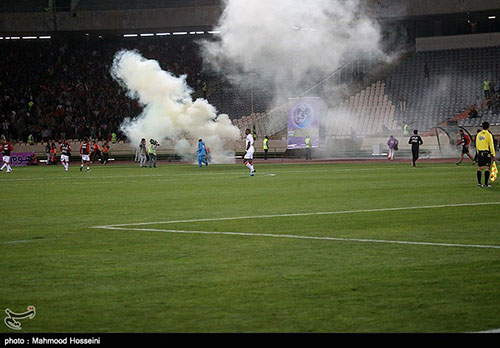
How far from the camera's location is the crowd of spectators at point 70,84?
214ft

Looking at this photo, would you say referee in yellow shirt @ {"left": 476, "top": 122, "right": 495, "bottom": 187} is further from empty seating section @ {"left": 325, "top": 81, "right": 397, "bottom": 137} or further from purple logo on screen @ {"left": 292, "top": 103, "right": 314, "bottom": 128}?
empty seating section @ {"left": 325, "top": 81, "right": 397, "bottom": 137}

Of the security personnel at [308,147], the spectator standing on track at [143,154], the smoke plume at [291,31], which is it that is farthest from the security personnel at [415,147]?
the spectator standing on track at [143,154]

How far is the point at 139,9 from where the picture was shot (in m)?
66.9

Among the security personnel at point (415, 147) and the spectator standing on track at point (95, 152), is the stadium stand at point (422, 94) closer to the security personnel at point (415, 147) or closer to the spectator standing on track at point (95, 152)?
the security personnel at point (415, 147)

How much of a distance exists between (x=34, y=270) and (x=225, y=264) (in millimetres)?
2323

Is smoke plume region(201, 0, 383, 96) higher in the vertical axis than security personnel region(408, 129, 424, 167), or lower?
higher

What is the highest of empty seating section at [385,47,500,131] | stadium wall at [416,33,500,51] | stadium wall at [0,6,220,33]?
stadium wall at [0,6,220,33]

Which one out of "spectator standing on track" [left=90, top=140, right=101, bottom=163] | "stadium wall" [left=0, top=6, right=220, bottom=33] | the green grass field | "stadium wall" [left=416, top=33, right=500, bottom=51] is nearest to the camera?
the green grass field

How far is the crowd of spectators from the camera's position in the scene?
65312mm

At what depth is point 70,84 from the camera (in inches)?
2712

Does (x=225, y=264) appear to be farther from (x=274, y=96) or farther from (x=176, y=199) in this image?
(x=274, y=96)

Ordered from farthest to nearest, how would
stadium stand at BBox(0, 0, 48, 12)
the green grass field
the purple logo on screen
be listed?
stadium stand at BBox(0, 0, 48, 12)
the purple logo on screen
the green grass field

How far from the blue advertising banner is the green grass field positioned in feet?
105

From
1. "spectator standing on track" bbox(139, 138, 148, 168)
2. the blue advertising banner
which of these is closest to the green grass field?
"spectator standing on track" bbox(139, 138, 148, 168)
